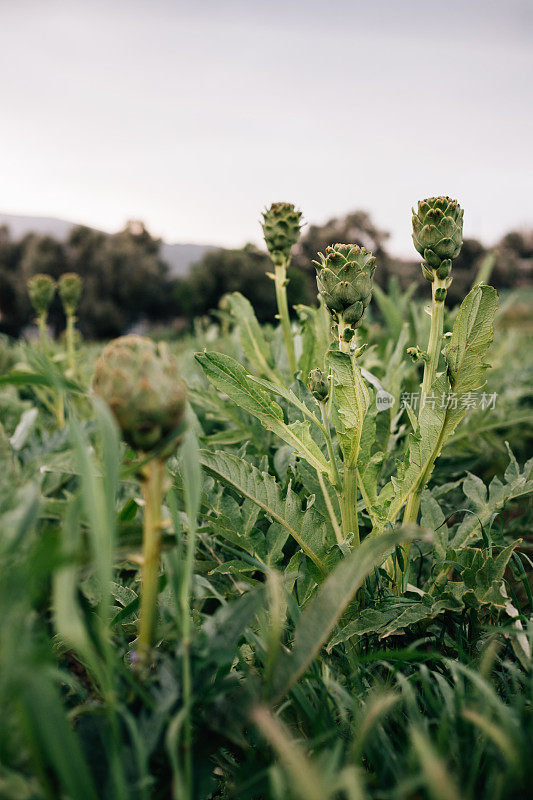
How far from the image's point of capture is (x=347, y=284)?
92 centimetres

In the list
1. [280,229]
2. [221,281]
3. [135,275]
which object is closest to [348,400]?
[280,229]

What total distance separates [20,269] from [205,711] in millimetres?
27537

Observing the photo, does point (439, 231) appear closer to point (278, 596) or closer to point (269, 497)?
point (269, 497)

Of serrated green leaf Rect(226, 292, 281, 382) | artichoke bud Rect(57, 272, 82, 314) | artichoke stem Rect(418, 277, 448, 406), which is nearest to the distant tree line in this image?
artichoke bud Rect(57, 272, 82, 314)

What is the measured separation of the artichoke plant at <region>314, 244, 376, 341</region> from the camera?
0.92 meters

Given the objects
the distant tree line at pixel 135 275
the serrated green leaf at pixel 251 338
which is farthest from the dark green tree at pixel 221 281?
the serrated green leaf at pixel 251 338

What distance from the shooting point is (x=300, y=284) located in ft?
63.9

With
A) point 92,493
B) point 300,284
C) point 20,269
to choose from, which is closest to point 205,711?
point 92,493

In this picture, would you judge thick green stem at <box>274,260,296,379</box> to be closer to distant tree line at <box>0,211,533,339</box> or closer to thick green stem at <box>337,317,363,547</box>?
thick green stem at <box>337,317,363,547</box>

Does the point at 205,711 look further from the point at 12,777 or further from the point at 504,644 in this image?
the point at 504,644

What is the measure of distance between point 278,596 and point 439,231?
0.71 m

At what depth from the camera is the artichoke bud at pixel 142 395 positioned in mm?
518

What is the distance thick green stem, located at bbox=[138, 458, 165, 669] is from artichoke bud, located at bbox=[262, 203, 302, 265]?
102 centimetres

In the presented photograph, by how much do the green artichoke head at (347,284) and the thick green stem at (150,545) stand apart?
488mm
